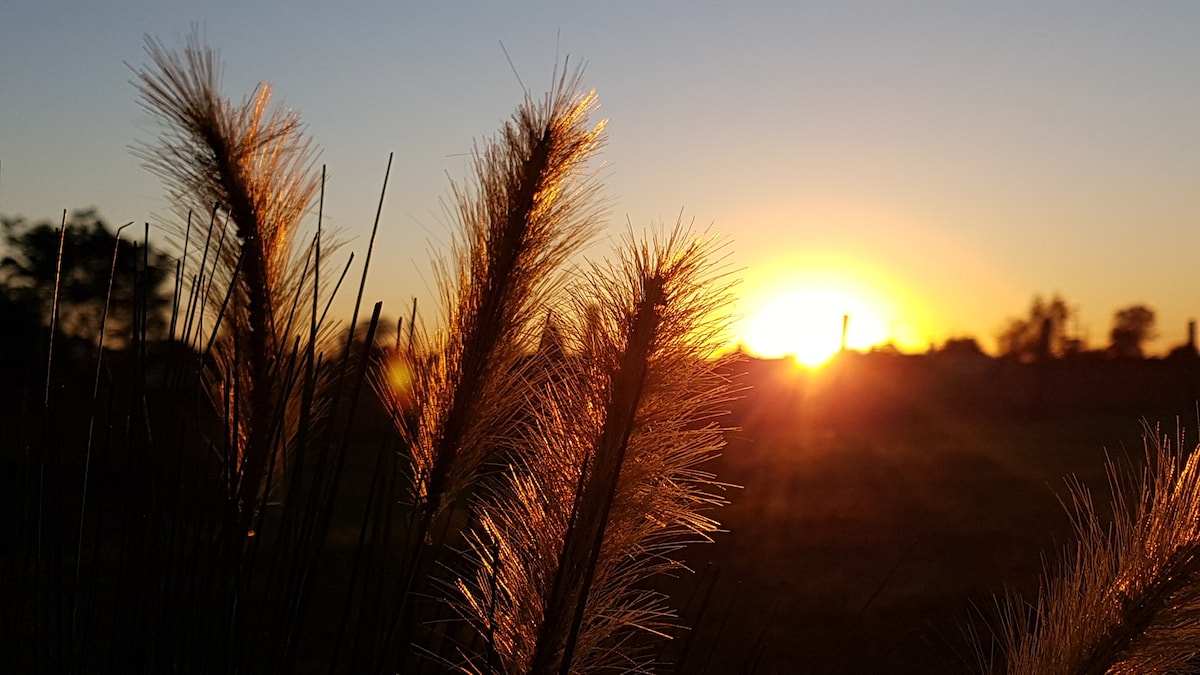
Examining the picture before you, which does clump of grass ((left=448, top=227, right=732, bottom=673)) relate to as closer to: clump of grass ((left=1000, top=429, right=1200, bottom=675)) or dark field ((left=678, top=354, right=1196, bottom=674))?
clump of grass ((left=1000, top=429, right=1200, bottom=675))

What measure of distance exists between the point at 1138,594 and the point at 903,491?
9145mm

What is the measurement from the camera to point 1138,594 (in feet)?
4.68

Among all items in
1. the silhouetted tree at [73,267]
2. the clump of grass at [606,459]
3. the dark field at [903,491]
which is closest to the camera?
the clump of grass at [606,459]

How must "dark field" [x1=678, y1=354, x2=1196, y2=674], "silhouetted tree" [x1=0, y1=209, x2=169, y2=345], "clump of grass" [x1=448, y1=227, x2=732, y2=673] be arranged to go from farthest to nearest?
"dark field" [x1=678, y1=354, x2=1196, y2=674]
"silhouetted tree" [x1=0, y1=209, x2=169, y2=345]
"clump of grass" [x1=448, y1=227, x2=732, y2=673]

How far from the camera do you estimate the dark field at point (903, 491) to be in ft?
19.5

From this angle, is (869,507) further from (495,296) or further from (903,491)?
(495,296)

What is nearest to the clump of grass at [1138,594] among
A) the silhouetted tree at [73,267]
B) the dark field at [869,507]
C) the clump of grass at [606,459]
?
the dark field at [869,507]

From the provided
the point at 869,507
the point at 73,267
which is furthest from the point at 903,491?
the point at 73,267

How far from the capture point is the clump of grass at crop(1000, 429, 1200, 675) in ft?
4.58

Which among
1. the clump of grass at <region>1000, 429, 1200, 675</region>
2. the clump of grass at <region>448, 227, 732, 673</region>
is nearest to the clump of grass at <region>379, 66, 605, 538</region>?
the clump of grass at <region>448, 227, 732, 673</region>

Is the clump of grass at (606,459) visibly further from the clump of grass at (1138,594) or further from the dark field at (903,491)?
the dark field at (903,491)

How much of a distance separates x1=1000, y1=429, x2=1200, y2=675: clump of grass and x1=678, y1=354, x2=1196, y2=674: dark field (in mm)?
140

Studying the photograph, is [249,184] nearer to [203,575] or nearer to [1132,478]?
[203,575]

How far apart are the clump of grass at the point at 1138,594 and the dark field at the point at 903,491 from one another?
0.46 feet
